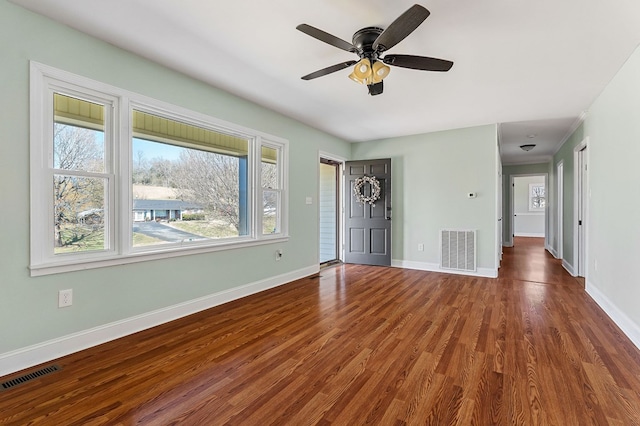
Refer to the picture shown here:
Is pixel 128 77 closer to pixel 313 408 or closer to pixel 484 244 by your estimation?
pixel 313 408

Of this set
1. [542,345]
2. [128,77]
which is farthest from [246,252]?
[542,345]

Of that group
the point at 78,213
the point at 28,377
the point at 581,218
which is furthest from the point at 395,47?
the point at 581,218

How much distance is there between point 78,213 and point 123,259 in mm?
512

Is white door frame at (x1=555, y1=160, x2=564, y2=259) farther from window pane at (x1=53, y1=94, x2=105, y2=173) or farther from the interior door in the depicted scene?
window pane at (x1=53, y1=94, x2=105, y2=173)

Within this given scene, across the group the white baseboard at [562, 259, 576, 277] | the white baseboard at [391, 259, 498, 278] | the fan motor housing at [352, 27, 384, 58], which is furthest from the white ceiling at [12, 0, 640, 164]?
the white baseboard at [562, 259, 576, 277]

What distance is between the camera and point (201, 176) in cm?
351

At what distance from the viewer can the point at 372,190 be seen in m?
5.96

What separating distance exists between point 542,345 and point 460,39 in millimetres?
2625

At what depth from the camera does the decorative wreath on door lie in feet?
19.4

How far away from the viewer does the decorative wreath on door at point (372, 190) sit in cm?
592

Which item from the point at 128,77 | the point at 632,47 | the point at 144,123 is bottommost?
the point at 144,123

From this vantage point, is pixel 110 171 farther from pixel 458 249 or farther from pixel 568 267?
pixel 568 267

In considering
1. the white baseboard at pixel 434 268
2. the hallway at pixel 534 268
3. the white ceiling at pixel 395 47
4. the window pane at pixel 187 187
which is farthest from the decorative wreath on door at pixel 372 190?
the window pane at pixel 187 187

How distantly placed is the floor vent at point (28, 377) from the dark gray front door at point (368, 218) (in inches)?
188
